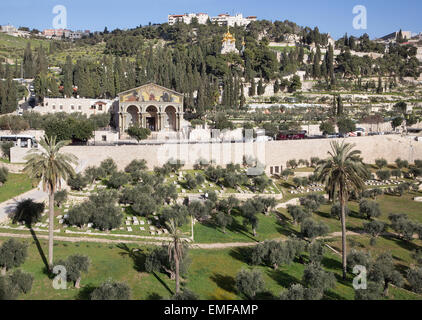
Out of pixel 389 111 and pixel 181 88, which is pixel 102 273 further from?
pixel 389 111

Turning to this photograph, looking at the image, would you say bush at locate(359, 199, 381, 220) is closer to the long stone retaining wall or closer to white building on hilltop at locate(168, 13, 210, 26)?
the long stone retaining wall

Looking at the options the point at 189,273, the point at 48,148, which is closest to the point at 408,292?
the point at 189,273

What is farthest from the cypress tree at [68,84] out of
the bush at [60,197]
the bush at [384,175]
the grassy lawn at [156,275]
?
the bush at [384,175]

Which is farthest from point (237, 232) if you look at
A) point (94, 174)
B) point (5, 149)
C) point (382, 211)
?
point (5, 149)

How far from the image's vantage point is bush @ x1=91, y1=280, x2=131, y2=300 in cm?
1619

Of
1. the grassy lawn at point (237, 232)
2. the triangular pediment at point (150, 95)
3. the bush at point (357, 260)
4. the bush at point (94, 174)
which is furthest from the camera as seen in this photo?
the triangular pediment at point (150, 95)

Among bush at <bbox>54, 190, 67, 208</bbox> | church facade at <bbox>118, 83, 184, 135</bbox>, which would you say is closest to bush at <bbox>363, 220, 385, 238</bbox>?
bush at <bbox>54, 190, 67, 208</bbox>

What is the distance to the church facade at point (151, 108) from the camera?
53375mm

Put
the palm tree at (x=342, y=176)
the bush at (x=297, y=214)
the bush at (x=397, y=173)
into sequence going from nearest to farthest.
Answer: the palm tree at (x=342, y=176), the bush at (x=297, y=214), the bush at (x=397, y=173)

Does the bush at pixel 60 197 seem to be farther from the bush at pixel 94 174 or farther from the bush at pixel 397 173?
the bush at pixel 397 173

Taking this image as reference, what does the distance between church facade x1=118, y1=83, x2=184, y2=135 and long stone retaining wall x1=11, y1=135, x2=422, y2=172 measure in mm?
14378

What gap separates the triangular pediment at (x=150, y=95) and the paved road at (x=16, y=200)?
2610 cm

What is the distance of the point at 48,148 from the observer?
790 inches

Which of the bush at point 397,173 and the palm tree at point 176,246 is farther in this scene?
the bush at point 397,173
